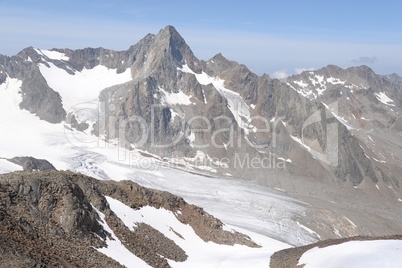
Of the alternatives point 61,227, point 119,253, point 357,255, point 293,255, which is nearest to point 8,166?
point 61,227

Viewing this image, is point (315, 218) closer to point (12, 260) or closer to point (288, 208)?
point (288, 208)

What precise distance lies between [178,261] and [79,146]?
170541 millimetres

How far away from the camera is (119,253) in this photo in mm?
34906

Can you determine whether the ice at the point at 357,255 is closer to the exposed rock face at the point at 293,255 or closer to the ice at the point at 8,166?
the exposed rock face at the point at 293,255

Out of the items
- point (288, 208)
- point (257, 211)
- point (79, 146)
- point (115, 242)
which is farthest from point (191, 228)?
point (79, 146)

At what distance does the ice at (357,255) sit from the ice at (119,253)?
53.2ft

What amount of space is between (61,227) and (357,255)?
87.3 ft

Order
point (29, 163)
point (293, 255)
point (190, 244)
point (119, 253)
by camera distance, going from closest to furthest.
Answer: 1. point (119, 253)
2. point (293, 255)
3. point (190, 244)
4. point (29, 163)

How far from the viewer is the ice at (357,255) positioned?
30719 millimetres

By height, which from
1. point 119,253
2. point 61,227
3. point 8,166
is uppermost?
point 61,227

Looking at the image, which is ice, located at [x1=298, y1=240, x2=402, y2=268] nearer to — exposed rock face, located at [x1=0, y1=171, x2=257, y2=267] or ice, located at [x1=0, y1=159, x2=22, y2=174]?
exposed rock face, located at [x1=0, y1=171, x2=257, y2=267]

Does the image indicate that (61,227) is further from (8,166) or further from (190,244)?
(8,166)

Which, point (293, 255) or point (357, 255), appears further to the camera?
point (293, 255)

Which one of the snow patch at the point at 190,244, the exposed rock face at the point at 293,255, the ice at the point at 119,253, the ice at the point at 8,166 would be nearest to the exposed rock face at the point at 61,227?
the ice at the point at 119,253
